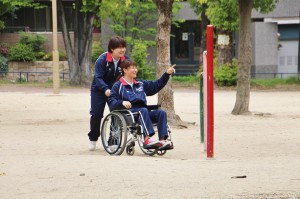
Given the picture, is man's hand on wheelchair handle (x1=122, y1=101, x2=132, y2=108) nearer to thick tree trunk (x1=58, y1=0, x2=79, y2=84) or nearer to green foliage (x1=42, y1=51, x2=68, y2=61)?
thick tree trunk (x1=58, y1=0, x2=79, y2=84)

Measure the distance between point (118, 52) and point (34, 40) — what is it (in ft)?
129

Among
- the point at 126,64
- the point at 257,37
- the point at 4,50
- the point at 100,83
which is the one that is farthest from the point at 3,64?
the point at 126,64

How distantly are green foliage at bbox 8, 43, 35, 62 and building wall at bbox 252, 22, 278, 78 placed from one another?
42.6 feet

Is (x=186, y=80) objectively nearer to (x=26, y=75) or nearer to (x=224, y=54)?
(x=224, y=54)

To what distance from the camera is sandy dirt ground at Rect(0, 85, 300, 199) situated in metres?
8.09

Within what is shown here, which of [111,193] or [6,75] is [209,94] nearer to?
[111,193]

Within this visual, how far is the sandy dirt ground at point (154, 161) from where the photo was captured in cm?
809

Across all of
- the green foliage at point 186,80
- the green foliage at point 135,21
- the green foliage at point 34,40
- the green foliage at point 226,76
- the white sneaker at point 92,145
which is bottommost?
the green foliage at point 186,80

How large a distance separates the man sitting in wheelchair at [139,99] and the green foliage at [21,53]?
3835 cm

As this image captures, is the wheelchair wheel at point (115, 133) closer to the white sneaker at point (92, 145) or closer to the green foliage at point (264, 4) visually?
the white sneaker at point (92, 145)

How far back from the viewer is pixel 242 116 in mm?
22641

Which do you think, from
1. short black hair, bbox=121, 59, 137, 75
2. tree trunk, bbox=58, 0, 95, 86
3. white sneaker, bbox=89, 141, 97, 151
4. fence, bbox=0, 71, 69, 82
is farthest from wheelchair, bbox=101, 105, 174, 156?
fence, bbox=0, 71, 69, 82

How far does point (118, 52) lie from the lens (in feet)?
42.7

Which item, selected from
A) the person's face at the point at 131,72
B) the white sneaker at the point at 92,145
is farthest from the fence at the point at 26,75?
the person's face at the point at 131,72
